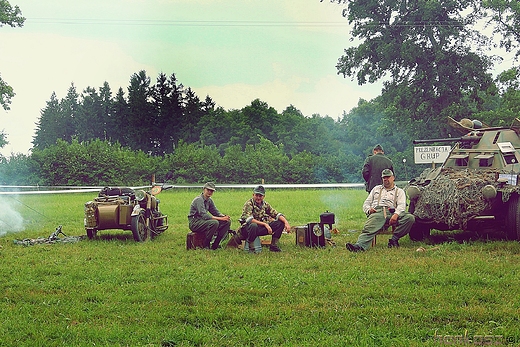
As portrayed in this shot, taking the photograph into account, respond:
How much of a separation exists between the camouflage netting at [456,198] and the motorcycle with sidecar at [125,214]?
17.7 ft

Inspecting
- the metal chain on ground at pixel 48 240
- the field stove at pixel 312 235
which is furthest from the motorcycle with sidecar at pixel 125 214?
the field stove at pixel 312 235

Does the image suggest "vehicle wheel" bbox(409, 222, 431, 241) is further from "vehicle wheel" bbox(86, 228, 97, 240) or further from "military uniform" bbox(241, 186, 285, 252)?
"vehicle wheel" bbox(86, 228, 97, 240)

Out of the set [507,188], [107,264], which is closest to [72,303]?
[107,264]

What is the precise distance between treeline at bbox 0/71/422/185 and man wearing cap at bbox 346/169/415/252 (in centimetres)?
2625

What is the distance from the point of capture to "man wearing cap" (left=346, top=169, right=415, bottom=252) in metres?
11.3

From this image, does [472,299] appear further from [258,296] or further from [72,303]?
[72,303]

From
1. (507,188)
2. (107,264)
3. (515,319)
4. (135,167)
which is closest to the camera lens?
(515,319)

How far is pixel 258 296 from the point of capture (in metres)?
7.66

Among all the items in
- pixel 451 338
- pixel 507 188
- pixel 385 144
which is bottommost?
pixel 451 338

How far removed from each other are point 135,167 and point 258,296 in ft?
108

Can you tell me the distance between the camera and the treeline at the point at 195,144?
128 ft

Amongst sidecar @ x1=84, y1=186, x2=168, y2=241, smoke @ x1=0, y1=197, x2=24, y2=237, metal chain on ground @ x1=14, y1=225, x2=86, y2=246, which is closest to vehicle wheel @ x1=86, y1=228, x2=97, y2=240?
sidecar @ x1=84, y1=186, x2=168, y2=241

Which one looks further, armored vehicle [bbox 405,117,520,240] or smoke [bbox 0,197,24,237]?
smoke [bbox 0,197,24,237]

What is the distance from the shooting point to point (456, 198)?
454 inches
